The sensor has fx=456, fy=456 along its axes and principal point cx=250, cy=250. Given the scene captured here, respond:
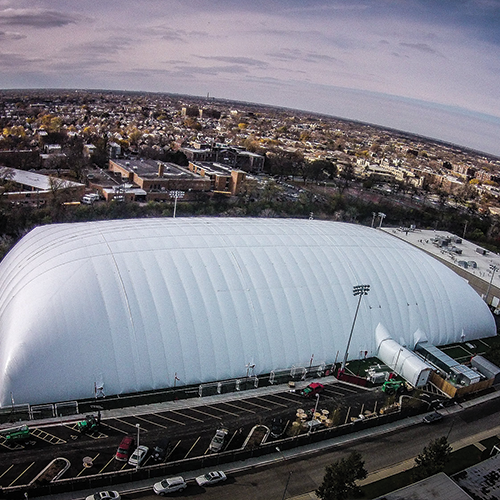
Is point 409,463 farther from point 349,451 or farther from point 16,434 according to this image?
point 16,434

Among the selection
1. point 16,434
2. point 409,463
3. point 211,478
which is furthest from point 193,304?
point 409,463

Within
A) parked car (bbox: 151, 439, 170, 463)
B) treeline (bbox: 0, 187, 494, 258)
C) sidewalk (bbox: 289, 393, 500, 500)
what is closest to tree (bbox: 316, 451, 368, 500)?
sidewalk (bbox: 289, 393, 500, 500)

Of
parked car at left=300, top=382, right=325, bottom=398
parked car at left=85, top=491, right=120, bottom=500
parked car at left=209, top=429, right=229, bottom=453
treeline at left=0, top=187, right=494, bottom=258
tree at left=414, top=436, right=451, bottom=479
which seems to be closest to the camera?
parked car at left=85, top=491, right=120, bottom=500

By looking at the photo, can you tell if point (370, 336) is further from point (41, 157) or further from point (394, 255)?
point (41, 157)

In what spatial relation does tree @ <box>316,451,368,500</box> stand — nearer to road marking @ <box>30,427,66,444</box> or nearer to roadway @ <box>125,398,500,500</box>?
roadway @ <box>125,398,500,500</box>

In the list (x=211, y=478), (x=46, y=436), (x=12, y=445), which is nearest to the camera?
(x=211, y=478)
